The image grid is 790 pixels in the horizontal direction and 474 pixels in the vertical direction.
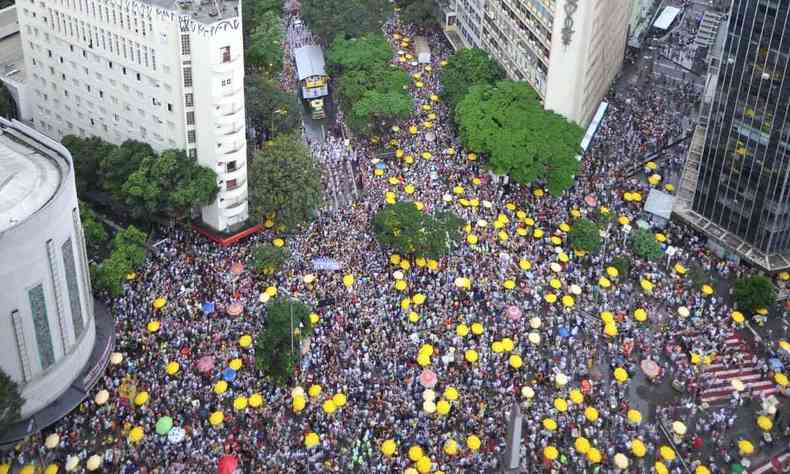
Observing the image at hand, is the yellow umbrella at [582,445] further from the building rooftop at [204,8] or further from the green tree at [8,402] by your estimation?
the building rooftop at [204,8]

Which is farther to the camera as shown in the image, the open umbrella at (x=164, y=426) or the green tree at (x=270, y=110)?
the green tree at (x=270, y=110)

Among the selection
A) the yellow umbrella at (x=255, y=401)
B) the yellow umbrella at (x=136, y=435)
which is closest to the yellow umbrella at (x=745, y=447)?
the yellow umbrella at (x=255, y=401)

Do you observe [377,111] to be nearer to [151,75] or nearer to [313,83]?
[313,83]

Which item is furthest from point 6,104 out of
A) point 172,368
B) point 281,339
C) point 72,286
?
point 281,339

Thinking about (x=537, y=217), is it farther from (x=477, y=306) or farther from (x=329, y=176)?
(x=329, y=176)

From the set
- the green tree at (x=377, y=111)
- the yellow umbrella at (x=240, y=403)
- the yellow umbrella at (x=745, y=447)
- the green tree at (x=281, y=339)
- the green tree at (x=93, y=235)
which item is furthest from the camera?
the green tree at (x=377, y=111)
